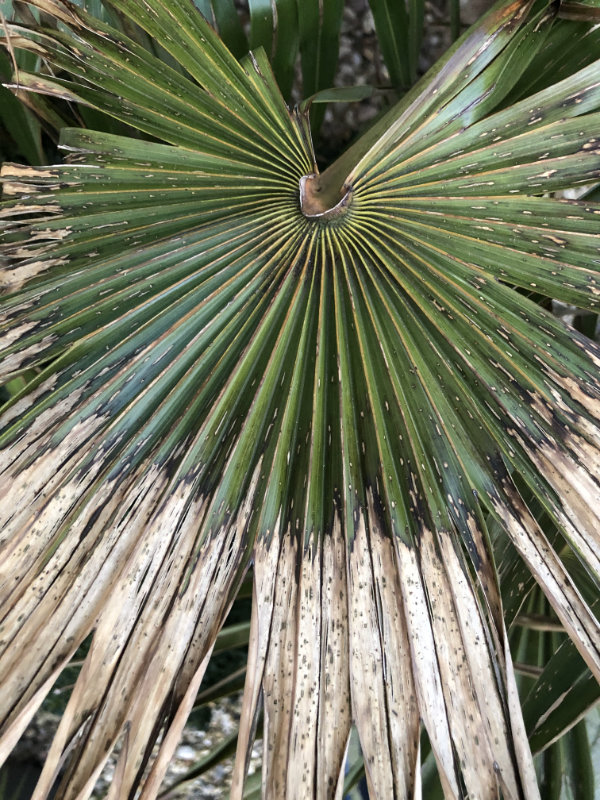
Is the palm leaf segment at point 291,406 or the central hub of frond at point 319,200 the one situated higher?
the central hub of frond at point 319,200

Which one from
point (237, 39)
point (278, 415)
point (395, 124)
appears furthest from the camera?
point (237, 39)

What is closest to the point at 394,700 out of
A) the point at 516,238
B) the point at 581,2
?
the point at 516,238

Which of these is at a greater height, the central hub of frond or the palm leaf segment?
the central hub of frond

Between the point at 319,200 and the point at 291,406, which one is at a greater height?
the point at 319,200

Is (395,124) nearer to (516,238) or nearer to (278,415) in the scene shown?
(516,238)
